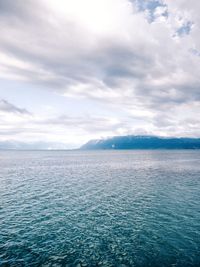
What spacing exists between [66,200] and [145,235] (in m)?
25.9

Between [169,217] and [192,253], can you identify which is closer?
[192,253]

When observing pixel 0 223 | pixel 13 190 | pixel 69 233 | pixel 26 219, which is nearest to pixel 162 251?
pixel 69 233

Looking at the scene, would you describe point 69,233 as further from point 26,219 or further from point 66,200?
point 66,200

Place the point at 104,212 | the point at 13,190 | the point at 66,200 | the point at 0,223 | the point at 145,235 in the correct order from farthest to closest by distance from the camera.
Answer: the point at 13,190 < the point at 66,200 < the point at 104,212 < the point at 0,223 < the point at 145,235

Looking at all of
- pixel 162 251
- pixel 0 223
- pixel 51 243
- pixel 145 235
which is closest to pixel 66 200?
pixel 0 223

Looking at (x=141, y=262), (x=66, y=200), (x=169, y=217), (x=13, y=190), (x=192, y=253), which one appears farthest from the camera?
(x=13, y=190)

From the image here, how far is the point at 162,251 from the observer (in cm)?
2792

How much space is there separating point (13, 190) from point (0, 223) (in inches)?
1131

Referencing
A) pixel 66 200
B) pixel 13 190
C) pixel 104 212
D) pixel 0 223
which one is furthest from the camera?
pixel 13 190

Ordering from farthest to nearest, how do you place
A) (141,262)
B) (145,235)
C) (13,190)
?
(13,190) < (145,235) < (141,262)

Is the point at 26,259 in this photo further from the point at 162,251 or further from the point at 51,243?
the point at 162,251

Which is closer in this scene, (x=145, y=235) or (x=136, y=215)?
(x=145, y=235)

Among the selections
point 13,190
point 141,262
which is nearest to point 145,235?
point 141,262

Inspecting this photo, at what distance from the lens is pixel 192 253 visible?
27297 millimetres
